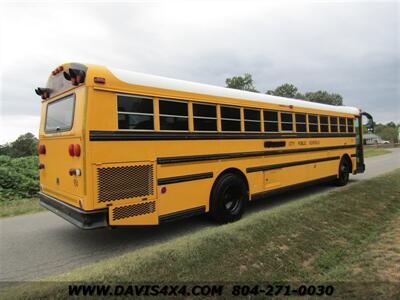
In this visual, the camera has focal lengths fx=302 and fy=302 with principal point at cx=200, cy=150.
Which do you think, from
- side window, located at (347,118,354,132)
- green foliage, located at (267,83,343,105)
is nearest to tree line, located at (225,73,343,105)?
green foliage, located at (267,83,343,105)

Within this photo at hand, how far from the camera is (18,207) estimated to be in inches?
287

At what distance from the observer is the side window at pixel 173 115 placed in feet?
14.9

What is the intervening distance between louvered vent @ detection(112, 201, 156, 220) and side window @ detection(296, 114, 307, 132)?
14.6ft

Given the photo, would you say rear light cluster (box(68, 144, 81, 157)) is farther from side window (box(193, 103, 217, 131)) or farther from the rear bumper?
side window (box(193, 103, 217, 131))

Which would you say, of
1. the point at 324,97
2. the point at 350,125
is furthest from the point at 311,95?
the point at 350,125

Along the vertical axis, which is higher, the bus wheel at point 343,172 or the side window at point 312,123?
the side window at point 312,123

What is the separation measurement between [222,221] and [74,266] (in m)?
2.54

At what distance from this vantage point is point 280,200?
7.60 meters

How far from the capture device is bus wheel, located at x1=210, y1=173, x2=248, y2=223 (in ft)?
17.4

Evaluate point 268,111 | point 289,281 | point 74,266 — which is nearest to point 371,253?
point 289,281

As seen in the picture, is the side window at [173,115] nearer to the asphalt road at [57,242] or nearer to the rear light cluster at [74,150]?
the rear light cluster at [74,150]

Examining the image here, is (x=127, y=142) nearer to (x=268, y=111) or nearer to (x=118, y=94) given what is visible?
(x=118, y=94)

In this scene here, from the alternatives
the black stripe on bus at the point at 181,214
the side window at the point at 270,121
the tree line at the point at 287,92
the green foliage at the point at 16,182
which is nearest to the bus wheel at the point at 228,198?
the black stripe on bus at the point at 181,214

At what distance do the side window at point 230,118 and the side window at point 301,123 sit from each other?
2261 millimetres
